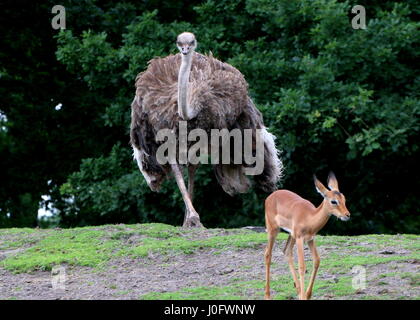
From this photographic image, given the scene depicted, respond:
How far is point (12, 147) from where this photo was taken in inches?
651

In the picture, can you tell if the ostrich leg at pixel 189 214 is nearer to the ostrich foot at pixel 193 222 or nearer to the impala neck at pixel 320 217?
the ostrich foot at pixel 193 222

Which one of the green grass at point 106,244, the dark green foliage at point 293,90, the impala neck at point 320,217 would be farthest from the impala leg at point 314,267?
the dark green foliage at point 293,90

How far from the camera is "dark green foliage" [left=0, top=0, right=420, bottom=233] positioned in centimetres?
1230

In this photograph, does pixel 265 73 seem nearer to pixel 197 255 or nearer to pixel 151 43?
pixel 151 43

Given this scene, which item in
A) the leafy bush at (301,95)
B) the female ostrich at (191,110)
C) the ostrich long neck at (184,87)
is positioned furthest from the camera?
the leafy bush at (301,95)

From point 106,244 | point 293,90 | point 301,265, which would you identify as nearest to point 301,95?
point 293,90

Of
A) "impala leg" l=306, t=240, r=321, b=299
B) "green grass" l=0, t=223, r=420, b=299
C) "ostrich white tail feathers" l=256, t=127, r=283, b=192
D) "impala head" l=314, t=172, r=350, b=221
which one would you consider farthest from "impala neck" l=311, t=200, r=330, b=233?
"ostrich white tail feathers" l=256, t=127, r=283, b=192

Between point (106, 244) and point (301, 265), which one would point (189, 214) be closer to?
point (106, 244)

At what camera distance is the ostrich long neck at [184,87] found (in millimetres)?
10102

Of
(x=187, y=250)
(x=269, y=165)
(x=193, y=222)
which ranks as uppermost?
(x=269, y=165)

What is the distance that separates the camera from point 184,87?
33.3 feet

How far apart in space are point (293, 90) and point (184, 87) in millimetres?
2773

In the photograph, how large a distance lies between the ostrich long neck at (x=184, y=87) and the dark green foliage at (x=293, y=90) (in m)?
2.25

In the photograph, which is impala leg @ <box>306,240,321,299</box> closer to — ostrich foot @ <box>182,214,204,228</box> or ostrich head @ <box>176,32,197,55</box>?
ostrich foot @ <box>182,214,204,228</box>
